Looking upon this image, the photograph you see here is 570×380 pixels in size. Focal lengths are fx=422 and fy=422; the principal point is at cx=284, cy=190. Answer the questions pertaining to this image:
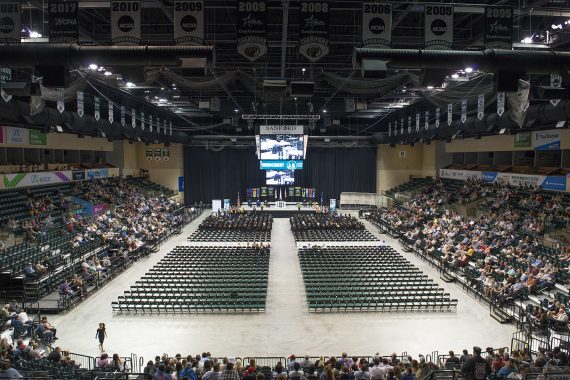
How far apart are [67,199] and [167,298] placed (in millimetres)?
15306

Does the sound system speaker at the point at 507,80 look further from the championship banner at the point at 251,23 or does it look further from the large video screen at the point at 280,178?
the large video screen at the point at 280,178

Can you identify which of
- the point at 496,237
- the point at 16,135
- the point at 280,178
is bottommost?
the point at 496,237

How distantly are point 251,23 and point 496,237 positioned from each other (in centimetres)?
1876

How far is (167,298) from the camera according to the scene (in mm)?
16828

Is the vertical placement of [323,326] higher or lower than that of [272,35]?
lower

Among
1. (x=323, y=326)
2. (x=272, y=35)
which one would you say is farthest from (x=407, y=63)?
(x=272, y=35)

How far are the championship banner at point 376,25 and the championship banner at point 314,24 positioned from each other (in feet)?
3.04

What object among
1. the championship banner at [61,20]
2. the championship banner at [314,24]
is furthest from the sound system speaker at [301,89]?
the championship banner at [61,20]

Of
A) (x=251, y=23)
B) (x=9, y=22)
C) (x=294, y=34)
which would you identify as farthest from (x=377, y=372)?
(x=294, y=34)

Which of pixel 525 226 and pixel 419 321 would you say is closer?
pixel 419 321

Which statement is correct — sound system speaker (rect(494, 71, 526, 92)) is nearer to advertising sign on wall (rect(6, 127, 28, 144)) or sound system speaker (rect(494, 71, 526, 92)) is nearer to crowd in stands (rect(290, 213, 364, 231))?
crowd in stands (rect(290, 213, 364, 231))

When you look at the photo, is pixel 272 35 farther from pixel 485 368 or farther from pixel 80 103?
pixel 485 368

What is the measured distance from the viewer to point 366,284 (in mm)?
19125

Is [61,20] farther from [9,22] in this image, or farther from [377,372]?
[377,372]
